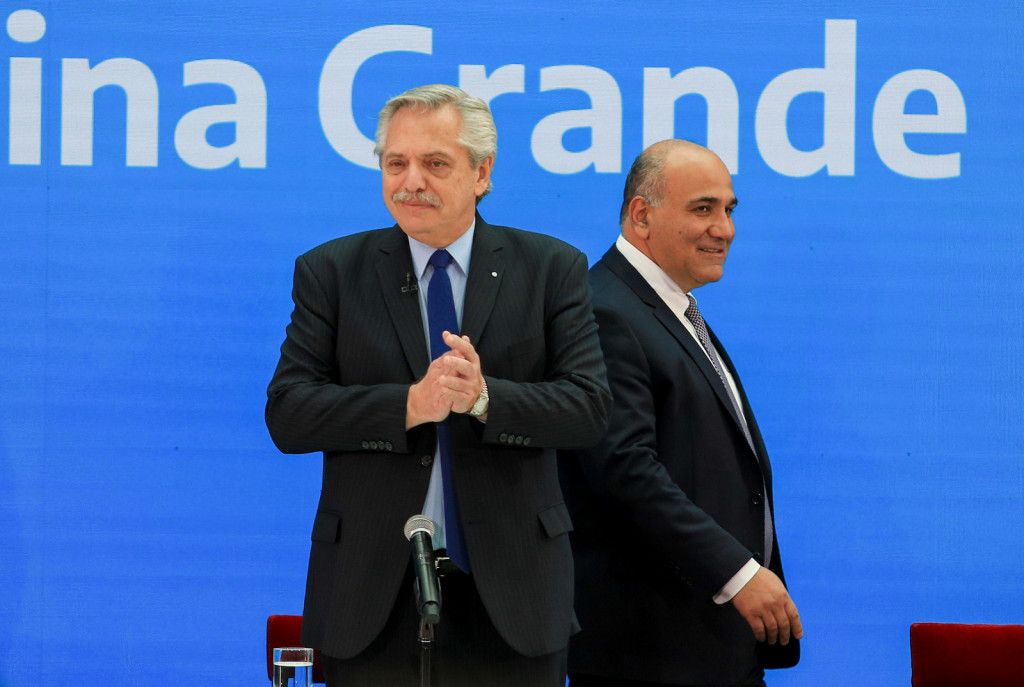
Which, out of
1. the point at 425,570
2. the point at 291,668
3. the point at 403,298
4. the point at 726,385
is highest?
the point at 403,298

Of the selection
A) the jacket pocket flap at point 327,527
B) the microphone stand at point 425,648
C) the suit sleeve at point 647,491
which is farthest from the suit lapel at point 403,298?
the suit sleeve at point 647,491

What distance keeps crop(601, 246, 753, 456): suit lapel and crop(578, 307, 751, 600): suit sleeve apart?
0.15 meters

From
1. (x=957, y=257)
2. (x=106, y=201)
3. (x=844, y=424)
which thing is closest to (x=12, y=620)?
(x=106, y=201)

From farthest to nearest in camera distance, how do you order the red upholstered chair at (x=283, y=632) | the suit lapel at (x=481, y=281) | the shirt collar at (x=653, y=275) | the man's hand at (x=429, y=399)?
1. the red upholstered chair at (x=283, y=632)
2. the shirt collar at (x=653, y=275)
3. the suit lapel at (x=481, y=281)
4. the man's hand at (x=429, y=399)

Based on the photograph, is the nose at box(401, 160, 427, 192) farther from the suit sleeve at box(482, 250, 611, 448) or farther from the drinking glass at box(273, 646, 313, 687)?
the drinking glass at box(273, 646, 313, 687)

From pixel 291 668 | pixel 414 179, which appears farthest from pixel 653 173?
pixel 291 668

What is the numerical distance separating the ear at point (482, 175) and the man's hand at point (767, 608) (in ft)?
3.35

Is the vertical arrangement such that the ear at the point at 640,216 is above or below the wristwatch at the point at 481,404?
above

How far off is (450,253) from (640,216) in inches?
36.1

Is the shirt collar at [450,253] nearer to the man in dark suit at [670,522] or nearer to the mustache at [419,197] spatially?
the mustache at [419,197]

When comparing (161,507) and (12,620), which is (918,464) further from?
(12,620)

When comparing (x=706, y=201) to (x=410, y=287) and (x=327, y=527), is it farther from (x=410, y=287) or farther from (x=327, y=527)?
(x=327, y=527)

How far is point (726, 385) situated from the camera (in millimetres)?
2865

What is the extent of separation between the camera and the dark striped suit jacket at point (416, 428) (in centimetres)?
208
